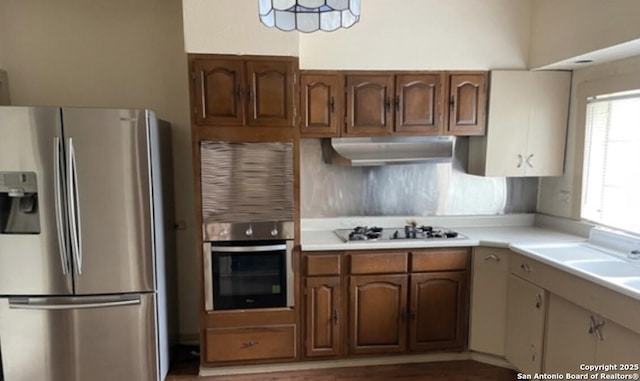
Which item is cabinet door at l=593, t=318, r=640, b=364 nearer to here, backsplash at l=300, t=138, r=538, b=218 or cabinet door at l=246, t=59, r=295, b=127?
backsplash at l=300, t=138, r=538, b=218

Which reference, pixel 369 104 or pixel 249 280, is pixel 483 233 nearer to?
pixel 369 104

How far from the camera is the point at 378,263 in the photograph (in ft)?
9.27

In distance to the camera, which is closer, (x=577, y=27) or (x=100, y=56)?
(x=577, y=27)

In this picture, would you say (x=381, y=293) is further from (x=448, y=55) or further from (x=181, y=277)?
(x=448, y=55)

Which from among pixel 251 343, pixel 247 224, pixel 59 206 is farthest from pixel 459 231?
pixel 59 206

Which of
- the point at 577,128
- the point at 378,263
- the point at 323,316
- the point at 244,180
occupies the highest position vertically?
the point at 577,128

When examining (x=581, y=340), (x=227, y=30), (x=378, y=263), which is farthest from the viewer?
(x=378, y=263)

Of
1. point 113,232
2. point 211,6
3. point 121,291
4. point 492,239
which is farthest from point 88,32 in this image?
point 492,239

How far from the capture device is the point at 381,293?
9.38ft

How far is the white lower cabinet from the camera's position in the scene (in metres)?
1.89

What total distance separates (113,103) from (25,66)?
0.68 meters

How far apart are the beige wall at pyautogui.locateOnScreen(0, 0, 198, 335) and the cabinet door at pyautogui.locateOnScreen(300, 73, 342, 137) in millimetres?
1021

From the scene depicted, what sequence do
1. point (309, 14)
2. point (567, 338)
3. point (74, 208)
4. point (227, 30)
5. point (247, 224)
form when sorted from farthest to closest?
1. point (247, 224)
2. point (227, 30)
3. point (74, 208)
4. point (567, 338)
5. point (309, 14)

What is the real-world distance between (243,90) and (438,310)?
215 cm
